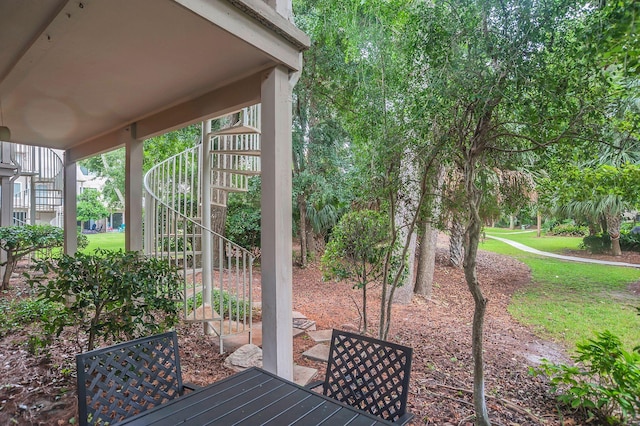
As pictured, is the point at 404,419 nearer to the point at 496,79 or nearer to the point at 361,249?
the point at 496,79

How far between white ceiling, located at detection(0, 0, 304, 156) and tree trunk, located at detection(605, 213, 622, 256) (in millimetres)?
9434

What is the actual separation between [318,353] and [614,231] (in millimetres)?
9586

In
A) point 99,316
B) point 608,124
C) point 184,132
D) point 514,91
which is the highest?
point 184,132

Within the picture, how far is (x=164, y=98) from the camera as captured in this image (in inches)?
105

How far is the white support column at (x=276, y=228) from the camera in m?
1.95

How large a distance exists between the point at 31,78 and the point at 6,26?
81 cm

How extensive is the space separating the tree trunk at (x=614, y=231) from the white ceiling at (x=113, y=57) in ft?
31.0

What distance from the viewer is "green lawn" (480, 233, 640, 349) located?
4.49 meters

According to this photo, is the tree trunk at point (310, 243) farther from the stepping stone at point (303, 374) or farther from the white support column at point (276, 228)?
the white support column at point (276, 228)

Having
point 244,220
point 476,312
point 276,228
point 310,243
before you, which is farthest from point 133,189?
point 310,243

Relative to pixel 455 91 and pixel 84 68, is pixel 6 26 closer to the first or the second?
pixel 84 68

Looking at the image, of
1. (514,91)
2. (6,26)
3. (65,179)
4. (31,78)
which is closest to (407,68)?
(514,91)

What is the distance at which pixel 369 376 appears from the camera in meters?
1.67

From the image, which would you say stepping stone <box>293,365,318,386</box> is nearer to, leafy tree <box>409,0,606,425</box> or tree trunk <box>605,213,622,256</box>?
Answer: leafy tree <box>409,0,606,425</box>
